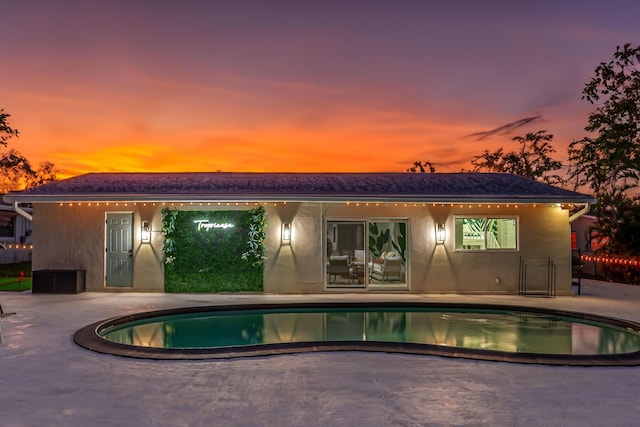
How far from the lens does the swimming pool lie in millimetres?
6387

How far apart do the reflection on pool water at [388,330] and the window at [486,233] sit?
2764 mm

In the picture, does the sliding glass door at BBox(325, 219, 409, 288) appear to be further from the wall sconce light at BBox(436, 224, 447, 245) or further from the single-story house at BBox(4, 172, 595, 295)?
the wall sconce light at BBox(436, 224, 447, 245)

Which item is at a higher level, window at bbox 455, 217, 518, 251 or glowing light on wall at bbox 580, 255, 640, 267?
window at bbox 455, 217, 518, 251

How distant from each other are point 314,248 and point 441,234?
10.7 ft

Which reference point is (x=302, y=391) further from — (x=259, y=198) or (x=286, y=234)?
(x=286, y=234)

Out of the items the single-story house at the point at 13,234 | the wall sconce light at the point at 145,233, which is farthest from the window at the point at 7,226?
the wall sconce light at the point at 145,233

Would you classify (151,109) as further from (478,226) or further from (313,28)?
(478,226)

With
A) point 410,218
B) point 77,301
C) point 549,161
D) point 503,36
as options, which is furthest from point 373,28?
point 549,161

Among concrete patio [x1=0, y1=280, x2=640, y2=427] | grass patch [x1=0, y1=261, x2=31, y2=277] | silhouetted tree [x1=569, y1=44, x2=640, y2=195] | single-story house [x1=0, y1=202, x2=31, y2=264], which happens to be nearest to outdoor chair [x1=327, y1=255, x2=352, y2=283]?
concrete patio [x1=0, y1=280, x2=640, y2=427]

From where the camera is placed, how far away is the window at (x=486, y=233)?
13.3 m

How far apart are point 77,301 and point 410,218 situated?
8.08 metres

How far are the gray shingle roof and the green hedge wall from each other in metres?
0.73

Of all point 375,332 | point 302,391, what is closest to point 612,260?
point 375,332

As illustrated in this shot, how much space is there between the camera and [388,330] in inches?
363
